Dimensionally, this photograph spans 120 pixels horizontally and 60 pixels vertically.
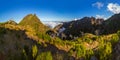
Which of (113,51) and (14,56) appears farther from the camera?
(113,51)

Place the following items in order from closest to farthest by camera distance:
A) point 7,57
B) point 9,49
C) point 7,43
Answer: point 7,57
point 9,49
point 7,43

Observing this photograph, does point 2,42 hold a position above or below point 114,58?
above

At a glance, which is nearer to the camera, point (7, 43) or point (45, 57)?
point (45, 57)

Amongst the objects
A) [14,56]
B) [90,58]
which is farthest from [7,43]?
[90,58]

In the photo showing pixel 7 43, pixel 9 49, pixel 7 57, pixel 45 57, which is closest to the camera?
pixel 45 57

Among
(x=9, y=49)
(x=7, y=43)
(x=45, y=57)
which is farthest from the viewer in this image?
(x=7, y=43)

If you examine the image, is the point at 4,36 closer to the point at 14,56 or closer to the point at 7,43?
the point at 7,43

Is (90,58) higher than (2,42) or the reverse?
the reverse

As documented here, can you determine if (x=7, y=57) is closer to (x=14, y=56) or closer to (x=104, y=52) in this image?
(x=14, y=56)

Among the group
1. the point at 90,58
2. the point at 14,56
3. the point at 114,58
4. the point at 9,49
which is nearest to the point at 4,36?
the point at 9,49
